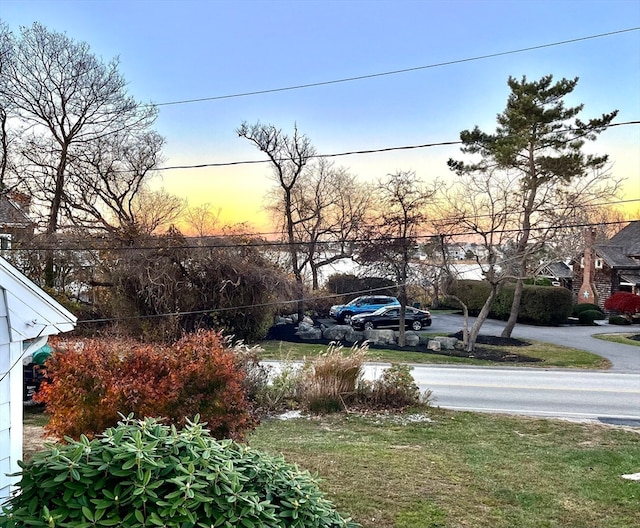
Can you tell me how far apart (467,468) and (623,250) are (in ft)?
118

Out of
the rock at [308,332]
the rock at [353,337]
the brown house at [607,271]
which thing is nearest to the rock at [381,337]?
the rock at [353,337]

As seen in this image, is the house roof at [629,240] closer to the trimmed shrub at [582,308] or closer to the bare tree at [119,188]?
the trimmed shrub at [582,308]

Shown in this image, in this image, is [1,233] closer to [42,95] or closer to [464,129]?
[42,95]

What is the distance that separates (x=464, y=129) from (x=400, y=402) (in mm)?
14036

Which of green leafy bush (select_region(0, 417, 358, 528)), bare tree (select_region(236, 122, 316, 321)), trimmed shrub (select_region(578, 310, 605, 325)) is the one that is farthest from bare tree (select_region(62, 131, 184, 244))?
trimmed shrub (select_region(578, 310, 605, 325))

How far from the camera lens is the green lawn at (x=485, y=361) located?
18.3 m

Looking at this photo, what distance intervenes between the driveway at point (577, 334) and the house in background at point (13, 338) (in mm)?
17846

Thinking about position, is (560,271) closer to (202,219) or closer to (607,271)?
(607,271)

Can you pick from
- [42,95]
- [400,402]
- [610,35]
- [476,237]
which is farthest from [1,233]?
[610,35]

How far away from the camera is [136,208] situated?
2452 centimetres

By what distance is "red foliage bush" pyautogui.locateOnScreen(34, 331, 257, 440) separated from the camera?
17.9ft

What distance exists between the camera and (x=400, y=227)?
73.9ft

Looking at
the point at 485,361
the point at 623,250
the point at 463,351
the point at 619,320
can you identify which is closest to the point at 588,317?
the point at 619,320

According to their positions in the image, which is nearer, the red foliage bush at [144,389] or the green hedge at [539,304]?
the red foliage bush at [144,389]
